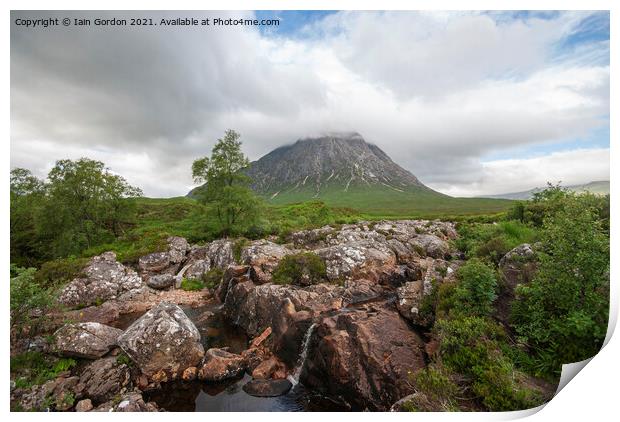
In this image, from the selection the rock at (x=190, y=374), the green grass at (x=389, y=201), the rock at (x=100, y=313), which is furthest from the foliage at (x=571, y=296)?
the green grass at (x=389, y=201)

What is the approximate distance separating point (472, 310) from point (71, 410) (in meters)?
10.7

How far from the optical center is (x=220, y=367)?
8812 millimetres

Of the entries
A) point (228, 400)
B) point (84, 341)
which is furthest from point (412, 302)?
point (84, 341)

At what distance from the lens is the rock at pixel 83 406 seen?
6.78 m

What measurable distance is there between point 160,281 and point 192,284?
6.89 ft

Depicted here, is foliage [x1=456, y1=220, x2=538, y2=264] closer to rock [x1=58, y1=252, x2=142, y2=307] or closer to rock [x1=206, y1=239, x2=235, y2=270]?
rock [x1=206, y1=239, x2=235, y2=270]

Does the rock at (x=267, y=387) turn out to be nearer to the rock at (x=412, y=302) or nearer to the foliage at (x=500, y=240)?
the rock at (x=412, y=302)

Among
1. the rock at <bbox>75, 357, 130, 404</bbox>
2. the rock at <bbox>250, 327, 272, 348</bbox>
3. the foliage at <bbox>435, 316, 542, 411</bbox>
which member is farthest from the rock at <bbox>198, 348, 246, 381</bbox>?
the foliage at <bbox>435, 316, 542, 411</bbox>

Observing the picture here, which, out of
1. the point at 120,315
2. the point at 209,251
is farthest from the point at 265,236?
the point at 120,315

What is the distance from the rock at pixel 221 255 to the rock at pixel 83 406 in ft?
42.9

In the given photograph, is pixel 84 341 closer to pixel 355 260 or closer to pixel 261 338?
pixel 261 338

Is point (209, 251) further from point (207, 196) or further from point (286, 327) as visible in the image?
point (286, 327)
